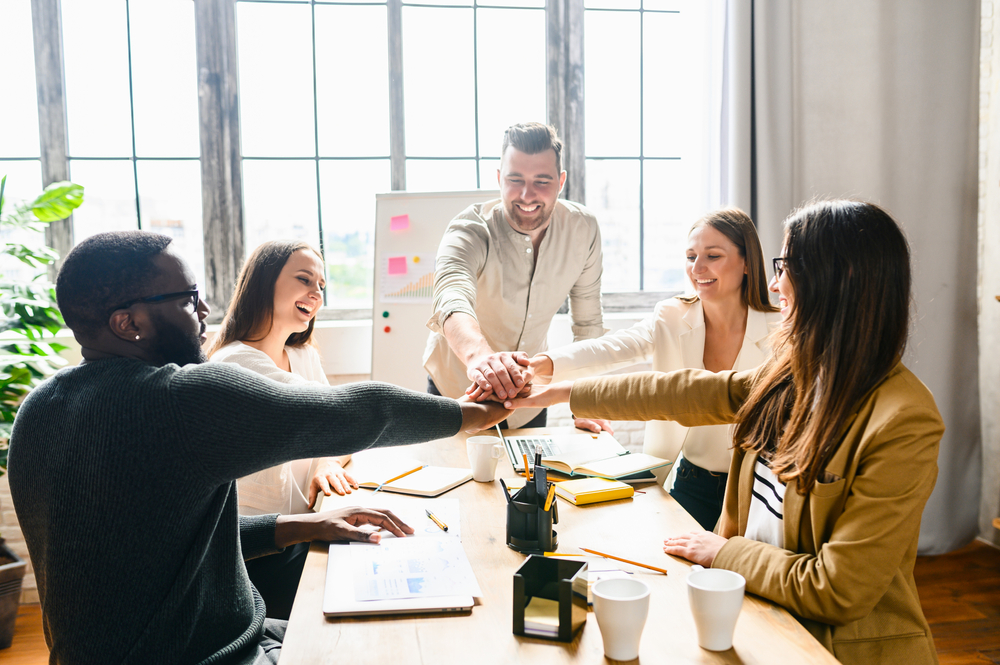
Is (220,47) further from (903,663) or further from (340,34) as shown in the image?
(903,663)

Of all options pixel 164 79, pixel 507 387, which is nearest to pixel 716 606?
pixel 507 387

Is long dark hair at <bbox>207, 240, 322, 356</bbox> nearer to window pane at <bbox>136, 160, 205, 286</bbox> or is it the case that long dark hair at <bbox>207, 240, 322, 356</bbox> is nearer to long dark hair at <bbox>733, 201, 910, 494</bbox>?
long dark hair at <bbox>733, 201, 910, 494</bbox>

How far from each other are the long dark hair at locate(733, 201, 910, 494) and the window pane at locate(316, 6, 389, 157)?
284 centimetres

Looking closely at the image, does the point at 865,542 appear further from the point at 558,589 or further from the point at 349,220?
the point at 349,220

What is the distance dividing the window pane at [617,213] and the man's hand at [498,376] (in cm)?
214

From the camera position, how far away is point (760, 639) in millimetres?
957

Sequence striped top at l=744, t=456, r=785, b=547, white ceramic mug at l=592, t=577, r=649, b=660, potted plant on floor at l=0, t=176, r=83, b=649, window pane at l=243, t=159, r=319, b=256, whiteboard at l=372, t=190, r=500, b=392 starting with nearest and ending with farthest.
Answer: white ceramic mug at l=592, t=577, r=649, b=660, striped top at l=744, t=456, r=785, b=547, potted plant on floor at l=0, t=176, r=83, b=649, whiteboard at l=372, t=190, r=500, b=392, window pane at l=243, t=159, r=319, b=256

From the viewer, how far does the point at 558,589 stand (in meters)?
0.97

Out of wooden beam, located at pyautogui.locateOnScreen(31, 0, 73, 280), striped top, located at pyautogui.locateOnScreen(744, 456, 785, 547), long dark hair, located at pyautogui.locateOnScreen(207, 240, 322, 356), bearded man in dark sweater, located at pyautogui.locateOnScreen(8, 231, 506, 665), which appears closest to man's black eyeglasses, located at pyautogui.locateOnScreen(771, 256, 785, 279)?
striped top, located at pyautogui.locateOnScreen(744, 456, 785, 547)

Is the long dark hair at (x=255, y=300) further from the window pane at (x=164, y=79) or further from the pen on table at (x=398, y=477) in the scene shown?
the window pane at (x=164, y=79)

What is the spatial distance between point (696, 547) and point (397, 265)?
2.43 meters

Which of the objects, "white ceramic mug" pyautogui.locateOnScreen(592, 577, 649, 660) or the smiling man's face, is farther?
the smiling man's face

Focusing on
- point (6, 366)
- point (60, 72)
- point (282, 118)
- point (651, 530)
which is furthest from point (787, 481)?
point (60, 72)

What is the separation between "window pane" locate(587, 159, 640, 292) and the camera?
3.84 metres
